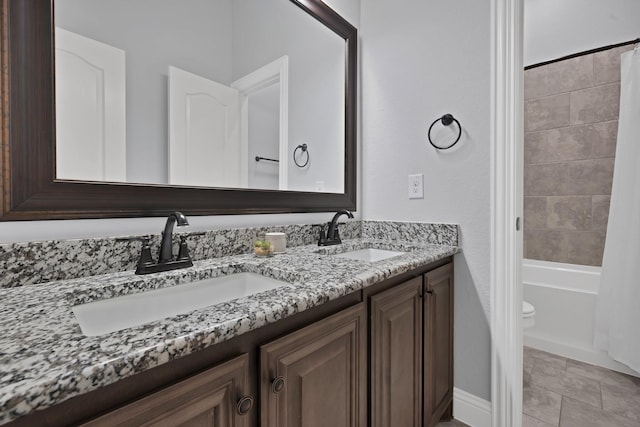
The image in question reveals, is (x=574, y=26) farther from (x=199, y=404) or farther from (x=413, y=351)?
(x=199, y=404)

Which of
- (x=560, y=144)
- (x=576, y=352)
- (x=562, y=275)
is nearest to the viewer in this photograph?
(x=576, y=352)

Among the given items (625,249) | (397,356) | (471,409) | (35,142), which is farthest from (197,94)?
(625,249)

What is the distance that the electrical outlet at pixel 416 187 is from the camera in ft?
5.27

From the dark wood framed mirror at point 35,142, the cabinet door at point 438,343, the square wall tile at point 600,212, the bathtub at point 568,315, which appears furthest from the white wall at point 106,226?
the square wall tile at point 600,212

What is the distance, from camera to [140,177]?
1.01 m

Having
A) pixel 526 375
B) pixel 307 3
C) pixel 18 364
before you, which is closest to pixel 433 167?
pixel 307 3

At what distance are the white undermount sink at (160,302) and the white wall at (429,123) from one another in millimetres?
967

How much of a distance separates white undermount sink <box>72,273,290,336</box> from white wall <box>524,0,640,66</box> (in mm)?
3015

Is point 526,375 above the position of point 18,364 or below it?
below

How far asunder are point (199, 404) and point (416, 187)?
1.38 m

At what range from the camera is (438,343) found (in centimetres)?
137

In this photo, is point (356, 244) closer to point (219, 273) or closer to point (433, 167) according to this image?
point (433, 167)

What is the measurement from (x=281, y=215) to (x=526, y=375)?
69.4 inches

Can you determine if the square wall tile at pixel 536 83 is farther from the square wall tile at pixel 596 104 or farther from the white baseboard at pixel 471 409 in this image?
the white baseboard at pixel 471 409
